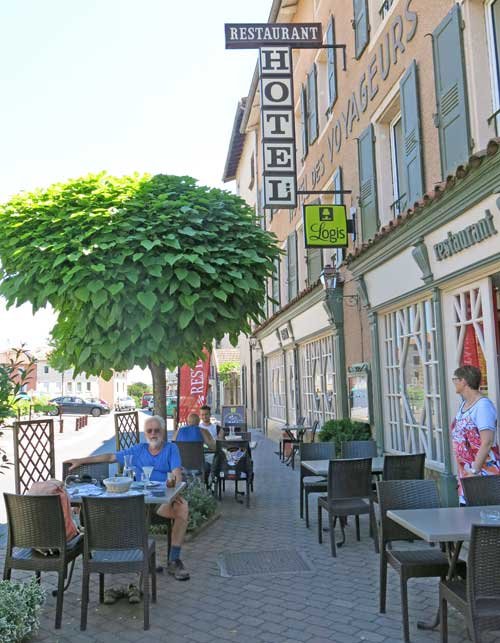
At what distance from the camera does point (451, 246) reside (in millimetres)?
6766

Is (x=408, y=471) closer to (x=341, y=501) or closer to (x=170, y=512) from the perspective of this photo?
(x=341, y=501)

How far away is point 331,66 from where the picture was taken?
12586 mm

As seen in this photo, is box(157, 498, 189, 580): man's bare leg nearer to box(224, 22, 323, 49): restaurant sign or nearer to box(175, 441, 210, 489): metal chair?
box(175, 441, 210, 489): metal chair

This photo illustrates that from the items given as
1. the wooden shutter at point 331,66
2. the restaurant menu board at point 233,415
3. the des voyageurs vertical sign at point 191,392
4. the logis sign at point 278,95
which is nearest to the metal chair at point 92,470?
the logis sign at point 278,95

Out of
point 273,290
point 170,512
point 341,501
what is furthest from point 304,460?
point 273,290

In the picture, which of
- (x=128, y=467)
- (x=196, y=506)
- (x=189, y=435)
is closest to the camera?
(x=128, y=467)

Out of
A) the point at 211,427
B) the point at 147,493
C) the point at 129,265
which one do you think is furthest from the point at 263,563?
the point at 211,427

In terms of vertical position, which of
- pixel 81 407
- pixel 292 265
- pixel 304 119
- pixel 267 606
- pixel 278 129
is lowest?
pixel 267 606

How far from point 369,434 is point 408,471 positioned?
3704 mm

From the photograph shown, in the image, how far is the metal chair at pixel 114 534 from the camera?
14.8 ft

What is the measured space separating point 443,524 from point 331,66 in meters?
10.9

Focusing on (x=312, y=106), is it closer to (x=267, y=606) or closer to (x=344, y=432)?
(x=344, y=432)

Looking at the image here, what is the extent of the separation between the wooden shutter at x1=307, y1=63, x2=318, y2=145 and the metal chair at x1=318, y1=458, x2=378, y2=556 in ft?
30.7

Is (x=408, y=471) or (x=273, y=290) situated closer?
(x=408, y=471)
